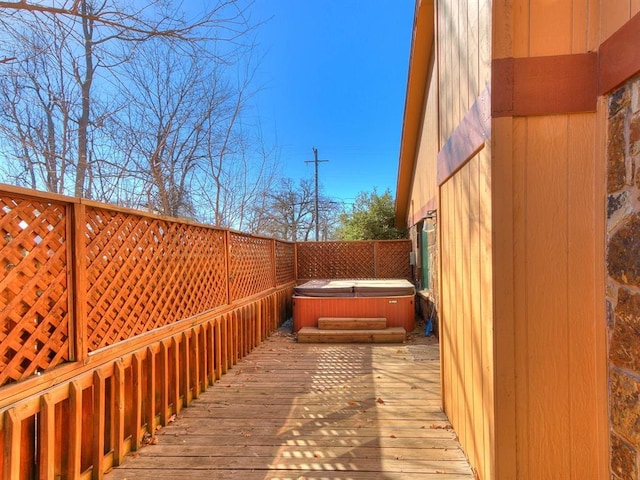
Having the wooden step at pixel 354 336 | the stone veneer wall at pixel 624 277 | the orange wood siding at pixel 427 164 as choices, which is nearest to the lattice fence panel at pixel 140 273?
the wooden step at pixel 354 336

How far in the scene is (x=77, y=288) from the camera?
1.99 meters

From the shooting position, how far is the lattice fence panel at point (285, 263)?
7.41 metres

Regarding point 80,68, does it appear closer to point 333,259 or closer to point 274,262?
point 274,262

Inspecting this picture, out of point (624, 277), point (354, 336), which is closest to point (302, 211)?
point (354, 336)

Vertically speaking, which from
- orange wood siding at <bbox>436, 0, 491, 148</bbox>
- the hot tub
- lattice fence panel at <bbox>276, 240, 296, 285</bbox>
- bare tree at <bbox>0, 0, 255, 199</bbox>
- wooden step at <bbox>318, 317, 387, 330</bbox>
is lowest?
wooden step at <bbox>318, 317, 387, 330</bbox>

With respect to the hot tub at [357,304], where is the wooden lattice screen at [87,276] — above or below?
above

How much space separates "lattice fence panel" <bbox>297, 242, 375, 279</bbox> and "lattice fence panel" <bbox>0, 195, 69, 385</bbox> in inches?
295

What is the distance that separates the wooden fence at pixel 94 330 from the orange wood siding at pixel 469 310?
245cm

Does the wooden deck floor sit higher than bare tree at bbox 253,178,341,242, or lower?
lower

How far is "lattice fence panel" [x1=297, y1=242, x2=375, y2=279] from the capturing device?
9320mm

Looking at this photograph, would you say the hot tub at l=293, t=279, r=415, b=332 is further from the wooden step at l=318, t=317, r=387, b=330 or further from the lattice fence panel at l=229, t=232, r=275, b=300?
the lattice fence panel at l=229, t=232, r=275, b=300

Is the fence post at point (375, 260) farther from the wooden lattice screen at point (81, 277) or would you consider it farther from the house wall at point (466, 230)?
the wooden lattice screen at point (81, 277)

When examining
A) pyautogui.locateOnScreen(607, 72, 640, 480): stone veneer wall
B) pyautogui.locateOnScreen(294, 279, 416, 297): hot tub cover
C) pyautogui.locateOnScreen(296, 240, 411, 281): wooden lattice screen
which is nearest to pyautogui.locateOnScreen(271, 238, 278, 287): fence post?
pyautogui.locateOnScreen(294, 279, 416, 297): hot tub cover

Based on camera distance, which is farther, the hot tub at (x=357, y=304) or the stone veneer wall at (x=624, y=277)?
the hot tub at (x=357, y=304)
